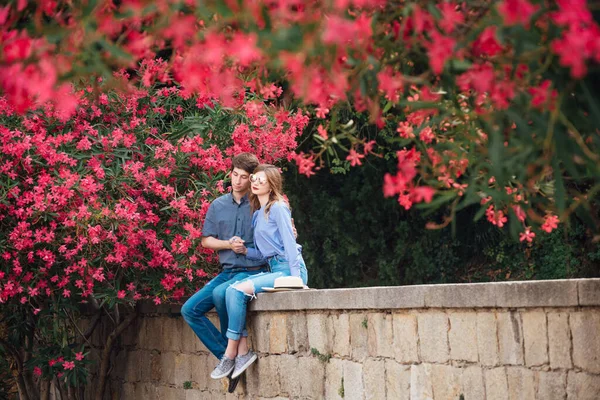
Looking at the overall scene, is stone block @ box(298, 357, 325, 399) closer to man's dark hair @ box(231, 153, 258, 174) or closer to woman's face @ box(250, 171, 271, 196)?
woman's face @ box(250, 171, 271, 196)

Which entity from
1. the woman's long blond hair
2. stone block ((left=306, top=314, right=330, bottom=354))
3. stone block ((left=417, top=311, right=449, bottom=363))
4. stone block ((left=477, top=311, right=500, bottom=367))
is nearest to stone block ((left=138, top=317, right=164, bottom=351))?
the woman's long blond hair

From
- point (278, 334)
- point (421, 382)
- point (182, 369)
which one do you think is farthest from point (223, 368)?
point (421, 382)

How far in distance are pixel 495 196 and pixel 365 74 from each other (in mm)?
589

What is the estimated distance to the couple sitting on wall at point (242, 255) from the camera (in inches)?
321

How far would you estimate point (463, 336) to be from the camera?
6164 millimetres

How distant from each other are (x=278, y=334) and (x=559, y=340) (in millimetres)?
3080

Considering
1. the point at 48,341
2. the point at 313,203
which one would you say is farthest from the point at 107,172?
the point at 313,203

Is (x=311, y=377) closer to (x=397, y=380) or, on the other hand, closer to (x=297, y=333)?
(x=297, y=333)

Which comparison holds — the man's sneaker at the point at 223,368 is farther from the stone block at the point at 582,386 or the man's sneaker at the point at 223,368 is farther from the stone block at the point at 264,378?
the stone block at the point at 582,386

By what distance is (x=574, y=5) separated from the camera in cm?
258

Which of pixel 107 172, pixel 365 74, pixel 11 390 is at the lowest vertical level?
pixel 11 390

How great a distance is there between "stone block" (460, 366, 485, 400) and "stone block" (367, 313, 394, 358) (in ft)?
2.64

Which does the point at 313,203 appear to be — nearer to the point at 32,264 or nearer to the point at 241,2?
the point at 32,264

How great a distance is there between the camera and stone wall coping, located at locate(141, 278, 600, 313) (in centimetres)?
538
